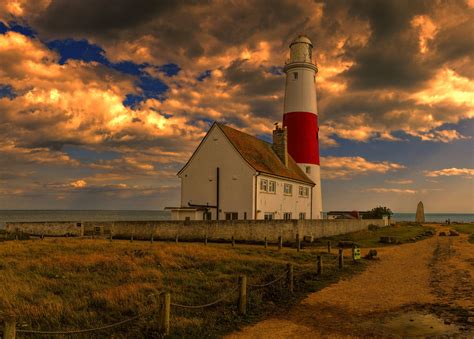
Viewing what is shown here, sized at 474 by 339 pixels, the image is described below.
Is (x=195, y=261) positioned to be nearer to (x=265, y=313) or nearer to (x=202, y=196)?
(x=265, y=313)

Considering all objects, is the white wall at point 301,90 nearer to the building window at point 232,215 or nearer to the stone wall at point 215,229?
the stone wall at point 215,229

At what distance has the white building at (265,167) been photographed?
37.4 metres

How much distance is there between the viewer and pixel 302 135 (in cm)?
4741

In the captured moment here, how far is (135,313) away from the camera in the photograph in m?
12.1

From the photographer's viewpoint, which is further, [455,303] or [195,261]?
[195,261]

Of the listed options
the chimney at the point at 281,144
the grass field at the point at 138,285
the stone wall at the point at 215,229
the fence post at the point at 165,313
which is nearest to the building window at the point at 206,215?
the stone wall at the point at 215,229

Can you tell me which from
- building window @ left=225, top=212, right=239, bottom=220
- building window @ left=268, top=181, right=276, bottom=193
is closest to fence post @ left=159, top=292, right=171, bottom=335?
building window @ left=225, top=212, right=239, bottom=220

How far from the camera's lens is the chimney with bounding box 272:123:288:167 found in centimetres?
4619

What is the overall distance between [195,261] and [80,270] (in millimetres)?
5624

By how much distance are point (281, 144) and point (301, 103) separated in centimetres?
522

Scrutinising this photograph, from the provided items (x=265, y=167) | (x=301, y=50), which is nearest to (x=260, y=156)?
(x=265, y=167)

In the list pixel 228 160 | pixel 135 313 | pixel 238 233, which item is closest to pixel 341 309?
pixel 135 313

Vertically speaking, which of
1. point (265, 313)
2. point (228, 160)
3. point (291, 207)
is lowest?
point (265, 313)

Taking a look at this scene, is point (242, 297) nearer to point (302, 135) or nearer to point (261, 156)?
point (261, 156)
